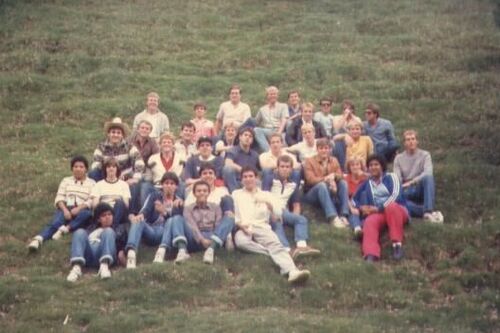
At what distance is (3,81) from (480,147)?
56.1 feet

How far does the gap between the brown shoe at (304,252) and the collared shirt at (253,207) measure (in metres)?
0.81

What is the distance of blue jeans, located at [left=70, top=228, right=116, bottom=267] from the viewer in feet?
55.4

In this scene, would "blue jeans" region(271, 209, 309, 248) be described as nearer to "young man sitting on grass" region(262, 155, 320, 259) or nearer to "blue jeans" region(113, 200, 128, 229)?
"young man sitting on grass" region(262, 155, 320, 259)

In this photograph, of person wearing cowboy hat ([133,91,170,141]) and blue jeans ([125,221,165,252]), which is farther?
person wearing cowboy hat ([133,91,170,141])

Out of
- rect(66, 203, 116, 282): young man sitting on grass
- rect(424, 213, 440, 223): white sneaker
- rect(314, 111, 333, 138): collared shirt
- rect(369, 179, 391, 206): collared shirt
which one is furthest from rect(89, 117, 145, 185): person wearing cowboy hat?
rect(424, 213, 440, 223): white sneaker

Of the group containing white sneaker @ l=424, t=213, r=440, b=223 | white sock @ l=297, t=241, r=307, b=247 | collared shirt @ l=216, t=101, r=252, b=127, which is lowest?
white sock @ l=297, t=241, r=307, b=247

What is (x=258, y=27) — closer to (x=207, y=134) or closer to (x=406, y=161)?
(x=207, y=134)

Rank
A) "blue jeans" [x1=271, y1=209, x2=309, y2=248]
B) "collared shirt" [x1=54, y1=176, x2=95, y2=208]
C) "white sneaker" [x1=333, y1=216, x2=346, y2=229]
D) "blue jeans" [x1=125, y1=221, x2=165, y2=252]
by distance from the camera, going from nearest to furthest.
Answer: "blue jeans" [x1=125, y1=221, x2=165, y2=252], "blue jeans" [x1=271, y1=209, x2=309, y2=248], "collared shirt" [x1=54, y1=176, x2=95, y2=208], "white sneaker" [x1=333, y1=216, x2=346, y2=229]

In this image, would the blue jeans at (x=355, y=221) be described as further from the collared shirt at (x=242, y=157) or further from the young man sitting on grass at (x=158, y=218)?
the young man sitting on grass at (x=158, y=218)

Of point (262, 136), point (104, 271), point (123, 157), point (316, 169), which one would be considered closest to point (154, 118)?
point (123, 157)

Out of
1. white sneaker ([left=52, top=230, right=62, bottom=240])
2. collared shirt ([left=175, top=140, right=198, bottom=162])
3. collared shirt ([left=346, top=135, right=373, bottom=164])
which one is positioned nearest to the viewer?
white sneaker ([left=52, top=230, right=62, bottom=240])

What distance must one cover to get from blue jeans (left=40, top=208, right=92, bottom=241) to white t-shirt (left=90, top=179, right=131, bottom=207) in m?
0.43

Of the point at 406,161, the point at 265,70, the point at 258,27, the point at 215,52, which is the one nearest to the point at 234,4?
the point at 258,27

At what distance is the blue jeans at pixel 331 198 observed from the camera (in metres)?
19.0
